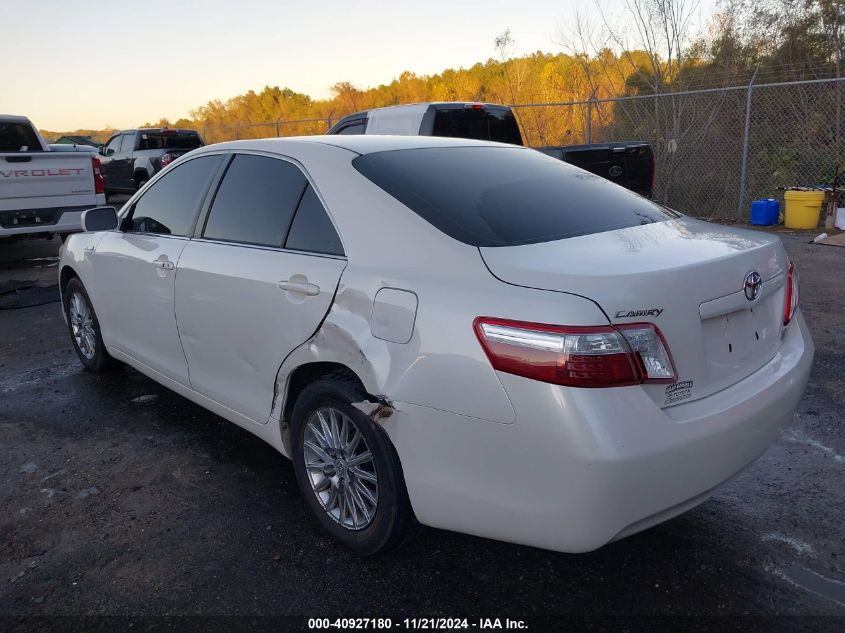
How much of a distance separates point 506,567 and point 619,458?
3.14 feet

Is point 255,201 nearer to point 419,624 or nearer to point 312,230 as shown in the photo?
point 312,230

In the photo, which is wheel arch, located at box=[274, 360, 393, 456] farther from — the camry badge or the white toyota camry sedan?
the camry badge

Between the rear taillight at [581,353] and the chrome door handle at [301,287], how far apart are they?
91 cm

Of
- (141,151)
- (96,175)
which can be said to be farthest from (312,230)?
(141,151)

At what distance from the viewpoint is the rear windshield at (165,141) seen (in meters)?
17.3

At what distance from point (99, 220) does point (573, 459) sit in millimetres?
3695

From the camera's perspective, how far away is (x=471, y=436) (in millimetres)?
2248

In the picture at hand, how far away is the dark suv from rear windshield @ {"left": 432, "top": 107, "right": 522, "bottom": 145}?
9930mm

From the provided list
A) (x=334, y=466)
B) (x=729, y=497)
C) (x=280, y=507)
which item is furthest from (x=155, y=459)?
(x=729, y=497)

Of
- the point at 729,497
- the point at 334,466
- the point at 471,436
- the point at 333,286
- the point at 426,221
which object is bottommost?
the point at 729,497

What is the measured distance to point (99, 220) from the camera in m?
4.55

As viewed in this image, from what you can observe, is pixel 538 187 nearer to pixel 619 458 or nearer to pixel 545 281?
pixel 545 281

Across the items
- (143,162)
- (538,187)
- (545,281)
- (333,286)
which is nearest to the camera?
(545,281)

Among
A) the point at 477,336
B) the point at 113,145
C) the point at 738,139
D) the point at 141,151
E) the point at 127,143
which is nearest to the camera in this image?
the point at 477,336
